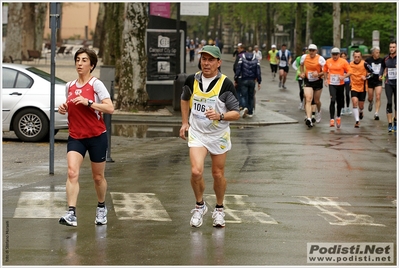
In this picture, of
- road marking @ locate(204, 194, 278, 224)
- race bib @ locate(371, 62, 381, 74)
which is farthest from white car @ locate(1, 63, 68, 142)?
race bib @ locate(371, 62, 381, 74)

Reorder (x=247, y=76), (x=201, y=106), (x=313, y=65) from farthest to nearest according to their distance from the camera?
(x=247, y=76)
(x=313, y=65)
(x=201, y=106)

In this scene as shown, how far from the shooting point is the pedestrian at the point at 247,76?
23.5 m

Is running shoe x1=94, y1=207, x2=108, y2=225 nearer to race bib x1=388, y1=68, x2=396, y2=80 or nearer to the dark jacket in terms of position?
race bib x1=388, y1=68, x2=396, y2=80

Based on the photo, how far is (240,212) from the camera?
10.2 meters

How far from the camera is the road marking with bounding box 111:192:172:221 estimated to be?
31.8 feet

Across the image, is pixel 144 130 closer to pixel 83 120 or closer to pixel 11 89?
pixel 11 89

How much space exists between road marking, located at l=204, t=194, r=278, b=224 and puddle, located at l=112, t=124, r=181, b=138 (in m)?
8.56

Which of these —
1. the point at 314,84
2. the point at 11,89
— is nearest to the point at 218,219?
the point at 11,89


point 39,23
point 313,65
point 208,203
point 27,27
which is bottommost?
point 208,203

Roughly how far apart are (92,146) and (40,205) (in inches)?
59.1

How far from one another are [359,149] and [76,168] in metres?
8.89

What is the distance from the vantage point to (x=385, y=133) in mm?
20344

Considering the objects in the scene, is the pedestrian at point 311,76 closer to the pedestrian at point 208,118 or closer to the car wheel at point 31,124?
the car wheel at point 31,124

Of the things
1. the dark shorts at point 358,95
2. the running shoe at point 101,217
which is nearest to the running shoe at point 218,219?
the running shoe at point 101,217
